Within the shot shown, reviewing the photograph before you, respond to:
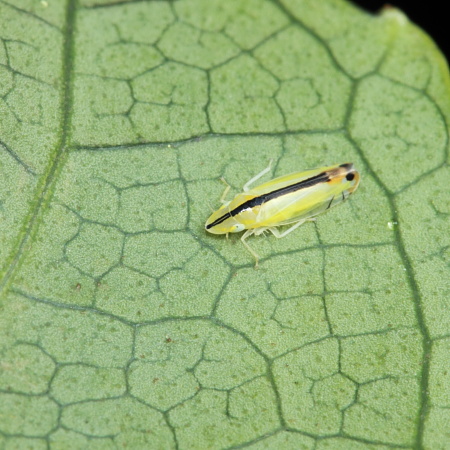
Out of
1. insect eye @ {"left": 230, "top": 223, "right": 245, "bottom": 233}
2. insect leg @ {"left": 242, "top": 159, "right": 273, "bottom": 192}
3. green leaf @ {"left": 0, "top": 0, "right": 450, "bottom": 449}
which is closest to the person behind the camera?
green leaf @ {"left": 0, "top": 0, "right": 450, "bottom": 449}

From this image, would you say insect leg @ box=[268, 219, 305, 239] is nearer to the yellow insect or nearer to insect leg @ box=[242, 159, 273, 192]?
the yellow insect

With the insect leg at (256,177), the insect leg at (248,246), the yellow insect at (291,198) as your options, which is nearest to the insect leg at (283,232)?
the yellow insect at (291,198)

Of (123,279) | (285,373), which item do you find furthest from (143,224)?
(285,373)

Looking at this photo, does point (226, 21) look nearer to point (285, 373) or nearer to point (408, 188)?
point (408, 188)

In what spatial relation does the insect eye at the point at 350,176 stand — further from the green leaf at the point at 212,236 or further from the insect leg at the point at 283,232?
the insect leg at the point at 283,232

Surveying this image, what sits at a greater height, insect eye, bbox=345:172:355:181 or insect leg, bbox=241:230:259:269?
insect eye, bbox=345:172:355:181

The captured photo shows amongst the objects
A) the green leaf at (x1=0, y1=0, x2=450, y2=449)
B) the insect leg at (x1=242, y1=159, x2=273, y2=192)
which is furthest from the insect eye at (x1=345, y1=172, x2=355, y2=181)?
the insect leg at (x1=242, y1=159, x2=273, y2=192)

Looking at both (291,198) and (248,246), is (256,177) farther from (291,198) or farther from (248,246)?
(248,246)
